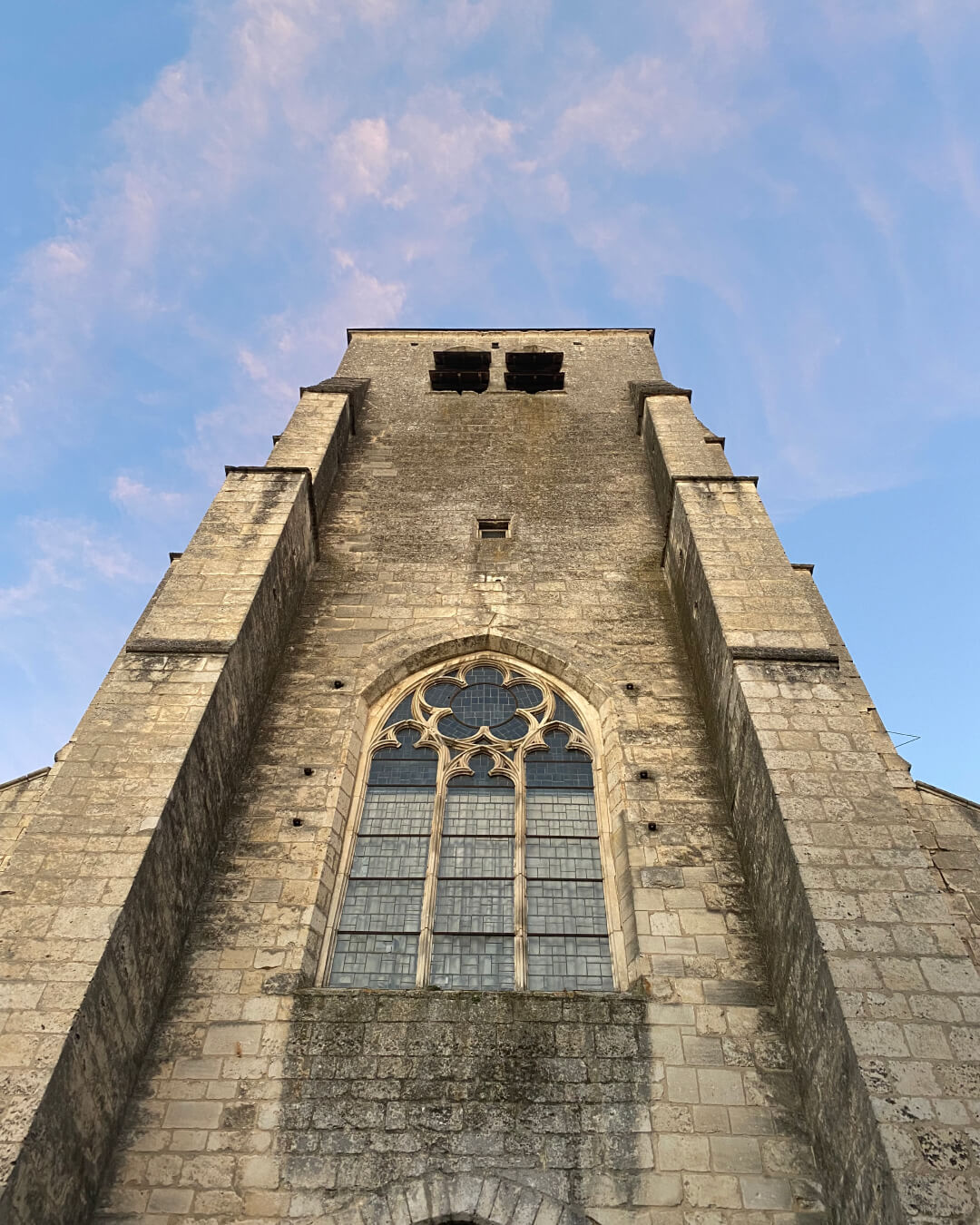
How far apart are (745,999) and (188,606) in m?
4.51

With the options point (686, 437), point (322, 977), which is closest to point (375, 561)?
point (686, 437)

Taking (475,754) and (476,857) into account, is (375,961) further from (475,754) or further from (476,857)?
(475,754)

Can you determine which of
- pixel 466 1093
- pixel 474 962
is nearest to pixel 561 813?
pixel 474 962

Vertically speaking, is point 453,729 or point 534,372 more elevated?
point 534,372

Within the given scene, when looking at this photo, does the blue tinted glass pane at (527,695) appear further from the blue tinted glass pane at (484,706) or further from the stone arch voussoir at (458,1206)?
the stone arch voussoir at (458,1206)

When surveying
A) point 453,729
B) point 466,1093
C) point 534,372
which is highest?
point 534,372

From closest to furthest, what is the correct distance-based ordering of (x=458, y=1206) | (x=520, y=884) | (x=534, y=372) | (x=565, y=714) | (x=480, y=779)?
(x=458, y=1206) < (x=520, y=884) < (x=480, y=779) < (x=565, y=714) < (x=534, y=372)

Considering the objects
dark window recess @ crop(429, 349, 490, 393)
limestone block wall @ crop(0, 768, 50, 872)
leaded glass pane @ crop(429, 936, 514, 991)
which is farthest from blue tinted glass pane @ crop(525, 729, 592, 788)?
dark window recess @ crop(429, 349, 490, 393)

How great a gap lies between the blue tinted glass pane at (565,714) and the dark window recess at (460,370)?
23.6 ft

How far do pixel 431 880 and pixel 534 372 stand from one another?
32.4 feet

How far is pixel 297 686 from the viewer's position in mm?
7371

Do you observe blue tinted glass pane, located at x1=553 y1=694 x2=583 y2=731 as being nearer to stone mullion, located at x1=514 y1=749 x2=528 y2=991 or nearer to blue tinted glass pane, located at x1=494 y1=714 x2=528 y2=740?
blue tinted glass pane, located at x1=494 y1=714 x2=528 y2=740

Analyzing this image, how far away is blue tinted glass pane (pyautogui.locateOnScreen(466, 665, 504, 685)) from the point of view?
7660mm

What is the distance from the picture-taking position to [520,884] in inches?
236
